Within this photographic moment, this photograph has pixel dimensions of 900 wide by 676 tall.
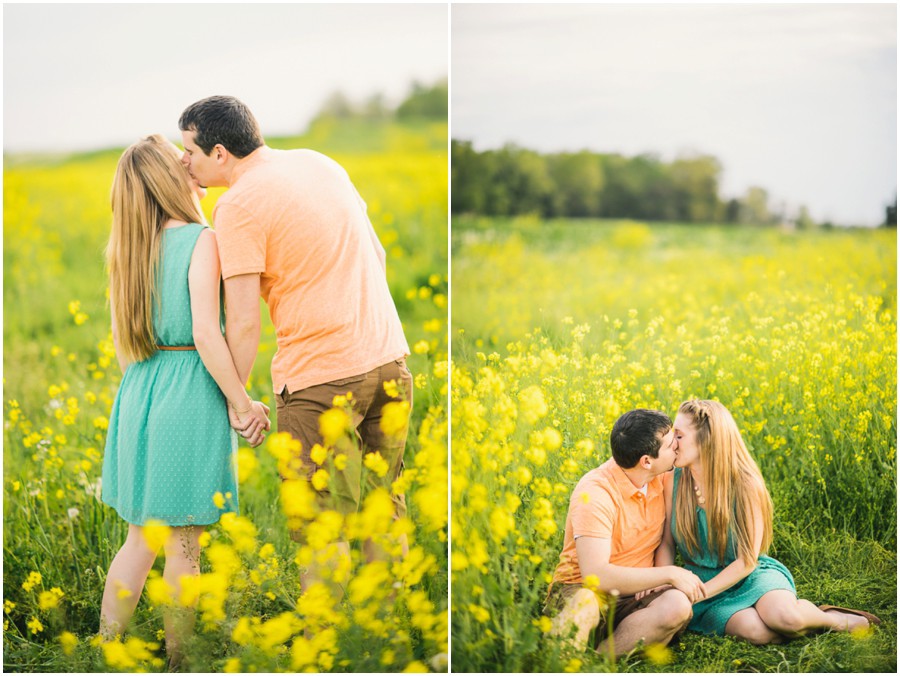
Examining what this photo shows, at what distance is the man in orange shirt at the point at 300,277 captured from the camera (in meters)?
2.50

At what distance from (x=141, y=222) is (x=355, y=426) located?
875mm

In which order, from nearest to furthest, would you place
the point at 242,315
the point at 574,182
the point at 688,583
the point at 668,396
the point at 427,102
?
the point at 242,315 < the point at 688,583 < the point at 427,102 < the point at 668,396 < the point at 574,182

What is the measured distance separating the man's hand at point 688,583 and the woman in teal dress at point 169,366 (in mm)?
1336

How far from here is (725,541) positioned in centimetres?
271

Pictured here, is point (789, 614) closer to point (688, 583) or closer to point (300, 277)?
point (688, 583)

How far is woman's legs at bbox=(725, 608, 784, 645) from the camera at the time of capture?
2.69 m

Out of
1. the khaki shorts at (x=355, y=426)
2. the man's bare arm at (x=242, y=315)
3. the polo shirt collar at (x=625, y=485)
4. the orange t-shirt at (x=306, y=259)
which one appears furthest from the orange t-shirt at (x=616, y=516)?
the man's bare arm at (x=242, y=315)

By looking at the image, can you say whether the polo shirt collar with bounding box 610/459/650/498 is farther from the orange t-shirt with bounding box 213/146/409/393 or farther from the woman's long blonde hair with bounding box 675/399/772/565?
the orange t-shirt with bounding box 213/146/409/393

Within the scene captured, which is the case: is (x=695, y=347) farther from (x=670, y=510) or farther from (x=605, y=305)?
(x=670, y=510)

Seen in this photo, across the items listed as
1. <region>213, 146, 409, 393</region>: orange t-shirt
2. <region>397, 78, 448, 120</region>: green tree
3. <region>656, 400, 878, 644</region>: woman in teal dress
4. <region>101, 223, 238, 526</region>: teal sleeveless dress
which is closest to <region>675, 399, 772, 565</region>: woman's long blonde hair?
<region>656, 400, 878, 644</region>: woman in teal dress

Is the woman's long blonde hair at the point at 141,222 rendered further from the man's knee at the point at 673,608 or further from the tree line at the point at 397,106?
the man's knee at the point at 673,608

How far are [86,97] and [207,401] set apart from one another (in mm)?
1272

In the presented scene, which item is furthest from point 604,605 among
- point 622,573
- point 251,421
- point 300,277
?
point 300,277

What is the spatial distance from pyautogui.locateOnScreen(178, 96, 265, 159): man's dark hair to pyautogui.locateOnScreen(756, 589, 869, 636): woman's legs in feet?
6.92
